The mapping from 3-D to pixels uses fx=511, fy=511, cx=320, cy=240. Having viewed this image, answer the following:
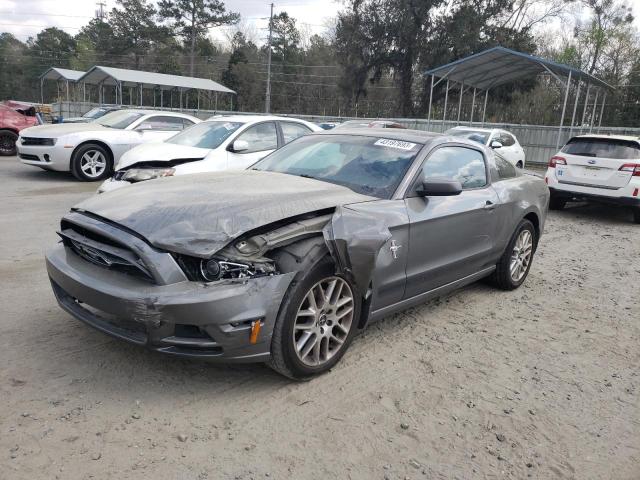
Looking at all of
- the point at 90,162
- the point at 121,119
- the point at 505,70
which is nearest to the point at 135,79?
the point at 121,119

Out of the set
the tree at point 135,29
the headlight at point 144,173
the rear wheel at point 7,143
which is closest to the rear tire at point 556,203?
the headlight at point 144,173

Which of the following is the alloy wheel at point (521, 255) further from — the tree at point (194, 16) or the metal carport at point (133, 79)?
the tree at point (194, 16)

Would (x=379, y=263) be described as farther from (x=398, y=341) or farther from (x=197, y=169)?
(x=197, y=169)

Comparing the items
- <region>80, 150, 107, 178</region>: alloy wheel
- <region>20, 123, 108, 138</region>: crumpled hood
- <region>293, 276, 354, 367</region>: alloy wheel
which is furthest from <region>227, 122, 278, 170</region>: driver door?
<region>293, 276, 354, 367</region>: alloy wheel

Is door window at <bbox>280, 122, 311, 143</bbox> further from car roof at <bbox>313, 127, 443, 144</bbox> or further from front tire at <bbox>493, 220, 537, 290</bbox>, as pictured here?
front tire at <bbox>493, 220, 537, 290</bbox>

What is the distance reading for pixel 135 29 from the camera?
57812 millimetres

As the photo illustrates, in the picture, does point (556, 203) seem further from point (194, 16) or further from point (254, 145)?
point (194, 16)

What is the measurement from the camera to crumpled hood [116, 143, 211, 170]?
764 centimetres

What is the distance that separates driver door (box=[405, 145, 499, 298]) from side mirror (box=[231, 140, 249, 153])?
12.6 ft

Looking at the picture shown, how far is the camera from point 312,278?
302 cm

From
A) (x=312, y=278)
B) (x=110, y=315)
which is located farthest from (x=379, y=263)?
(x=110, y=315)

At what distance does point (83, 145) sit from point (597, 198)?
10272mm

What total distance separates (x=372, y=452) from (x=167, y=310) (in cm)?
129

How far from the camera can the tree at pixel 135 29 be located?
185 feet
